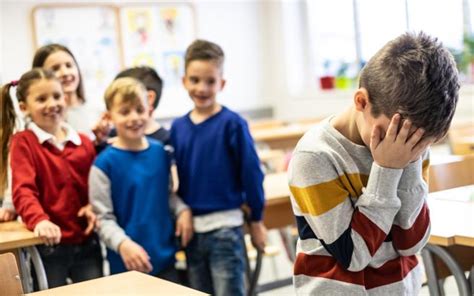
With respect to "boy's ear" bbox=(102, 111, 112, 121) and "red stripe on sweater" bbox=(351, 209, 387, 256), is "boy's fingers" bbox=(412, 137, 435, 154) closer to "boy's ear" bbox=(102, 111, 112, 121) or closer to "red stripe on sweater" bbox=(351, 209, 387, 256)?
"red stripe on sweater" bbox=(351, 209, 387, 256)

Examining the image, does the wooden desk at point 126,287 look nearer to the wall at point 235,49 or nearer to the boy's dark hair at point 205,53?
the boy's dark hair at point 205,53

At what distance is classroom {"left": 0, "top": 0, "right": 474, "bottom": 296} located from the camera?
5.02ft

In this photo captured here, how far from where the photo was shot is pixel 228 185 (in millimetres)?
2922

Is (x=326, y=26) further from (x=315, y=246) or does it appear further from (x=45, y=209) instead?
(x=315, y=246)

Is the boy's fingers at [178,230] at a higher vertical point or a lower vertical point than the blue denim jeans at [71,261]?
higher

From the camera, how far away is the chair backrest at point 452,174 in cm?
299

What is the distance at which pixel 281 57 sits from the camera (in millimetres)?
8641

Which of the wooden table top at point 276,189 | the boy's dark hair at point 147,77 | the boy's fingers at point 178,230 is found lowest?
the boy's fingers at point 178,230

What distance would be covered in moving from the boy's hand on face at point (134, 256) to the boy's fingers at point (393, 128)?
1.45 metres

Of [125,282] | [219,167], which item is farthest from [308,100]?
[125,282]

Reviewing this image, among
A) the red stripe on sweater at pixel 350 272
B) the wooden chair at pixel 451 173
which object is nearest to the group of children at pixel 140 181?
the wooden chair at pixel 451 173

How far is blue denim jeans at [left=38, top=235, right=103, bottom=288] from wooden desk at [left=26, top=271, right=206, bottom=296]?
92 cm

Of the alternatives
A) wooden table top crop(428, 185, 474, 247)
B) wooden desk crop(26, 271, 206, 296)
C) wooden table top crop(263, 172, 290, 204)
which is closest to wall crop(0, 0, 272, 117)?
wooden table top crop(263, 172, 290, 204)

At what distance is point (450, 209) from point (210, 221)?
902 mm
